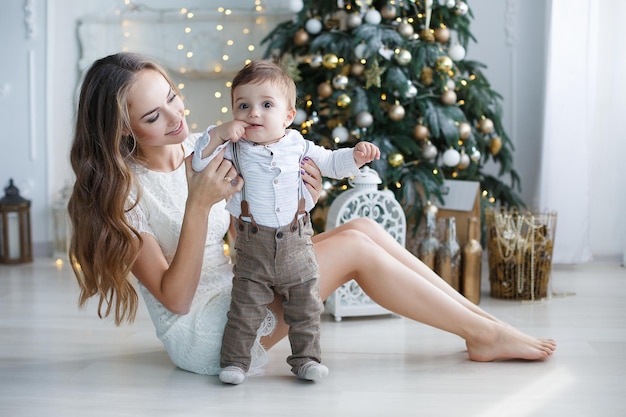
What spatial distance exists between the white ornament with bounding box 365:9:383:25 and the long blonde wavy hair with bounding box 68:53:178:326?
1566mm

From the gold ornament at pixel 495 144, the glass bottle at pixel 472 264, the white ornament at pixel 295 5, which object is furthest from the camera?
the gold ornament at pixel 495 144

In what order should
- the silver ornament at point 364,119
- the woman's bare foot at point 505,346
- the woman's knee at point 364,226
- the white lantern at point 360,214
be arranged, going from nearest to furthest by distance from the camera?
the woman's bare foot at point 505,346 → the woman's knee at point 364,226 → the white lantern at point 360,214 → the silver ornament at point 364,119

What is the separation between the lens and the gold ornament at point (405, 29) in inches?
135

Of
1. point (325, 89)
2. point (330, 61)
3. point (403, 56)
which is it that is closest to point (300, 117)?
point (325, 89)

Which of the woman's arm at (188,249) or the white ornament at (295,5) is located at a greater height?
the white ornament at (295,5)

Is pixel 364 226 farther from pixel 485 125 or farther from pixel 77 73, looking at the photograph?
pixel 77 73

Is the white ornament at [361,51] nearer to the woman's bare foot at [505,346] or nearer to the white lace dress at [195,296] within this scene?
the white lace dress at [195,296]

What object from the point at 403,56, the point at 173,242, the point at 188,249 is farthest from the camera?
the point at 403,56

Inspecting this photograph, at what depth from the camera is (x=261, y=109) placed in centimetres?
191

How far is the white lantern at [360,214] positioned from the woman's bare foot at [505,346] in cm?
69

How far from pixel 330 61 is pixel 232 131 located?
5.35 feet

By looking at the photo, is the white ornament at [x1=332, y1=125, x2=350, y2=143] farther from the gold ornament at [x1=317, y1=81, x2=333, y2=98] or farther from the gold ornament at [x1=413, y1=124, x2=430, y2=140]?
the gold ornament at [x1=413, y1=124, x2=430, y2=140]

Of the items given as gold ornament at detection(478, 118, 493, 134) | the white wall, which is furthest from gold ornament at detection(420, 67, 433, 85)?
the white wall

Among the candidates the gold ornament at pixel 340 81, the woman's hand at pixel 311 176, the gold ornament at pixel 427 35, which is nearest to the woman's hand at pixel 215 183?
the woman's hand at pixel 311 176
